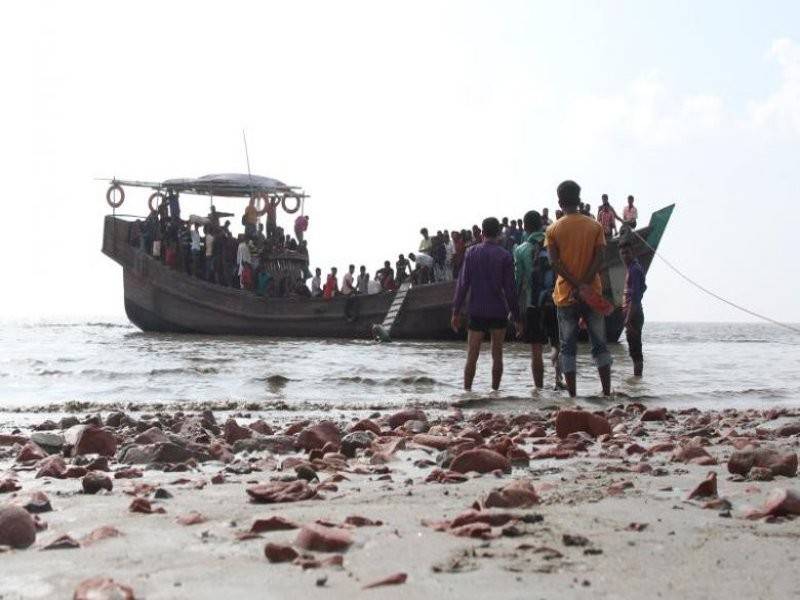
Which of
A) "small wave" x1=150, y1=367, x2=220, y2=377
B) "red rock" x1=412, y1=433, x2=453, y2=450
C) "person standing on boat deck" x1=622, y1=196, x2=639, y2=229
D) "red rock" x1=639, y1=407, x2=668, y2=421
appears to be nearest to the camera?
"red rock" x1=412, y1=433, x2=453, y2=450

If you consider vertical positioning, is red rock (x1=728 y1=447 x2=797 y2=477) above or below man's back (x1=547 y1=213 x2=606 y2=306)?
below

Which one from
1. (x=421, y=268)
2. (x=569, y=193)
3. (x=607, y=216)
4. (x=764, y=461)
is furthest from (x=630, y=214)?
(x=764, y=461)

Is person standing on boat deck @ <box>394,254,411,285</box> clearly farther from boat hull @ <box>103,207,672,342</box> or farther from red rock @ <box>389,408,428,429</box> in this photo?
red rock @ <box>389,408,428,429</box>

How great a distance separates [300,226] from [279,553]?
25.3 m

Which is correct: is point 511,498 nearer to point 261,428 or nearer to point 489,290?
point 261,428

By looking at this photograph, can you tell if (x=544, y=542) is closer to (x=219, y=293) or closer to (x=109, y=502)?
(x=109, y=502)

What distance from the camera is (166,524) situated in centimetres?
257

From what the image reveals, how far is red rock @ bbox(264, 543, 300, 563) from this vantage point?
209 cm

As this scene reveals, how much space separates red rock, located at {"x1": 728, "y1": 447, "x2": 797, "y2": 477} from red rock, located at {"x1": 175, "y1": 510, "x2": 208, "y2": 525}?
1.74 m

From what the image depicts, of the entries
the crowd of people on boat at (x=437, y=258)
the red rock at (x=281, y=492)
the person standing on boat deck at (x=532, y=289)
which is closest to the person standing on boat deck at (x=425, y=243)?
the crowd of people on boat at (x=437, y=258)

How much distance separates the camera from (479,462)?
138 inches

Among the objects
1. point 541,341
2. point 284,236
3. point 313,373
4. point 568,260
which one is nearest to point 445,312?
point 284,236

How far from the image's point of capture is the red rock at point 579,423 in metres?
4.73

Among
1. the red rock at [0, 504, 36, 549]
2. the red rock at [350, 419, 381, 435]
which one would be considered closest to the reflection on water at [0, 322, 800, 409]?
the red rock at [350, 419, 381, 435]
